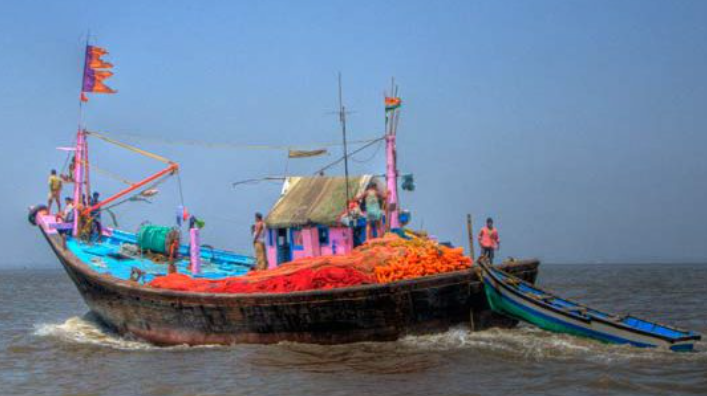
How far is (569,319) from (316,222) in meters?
6.15

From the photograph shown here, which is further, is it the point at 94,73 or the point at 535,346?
the point at 94,73

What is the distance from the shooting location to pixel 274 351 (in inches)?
542

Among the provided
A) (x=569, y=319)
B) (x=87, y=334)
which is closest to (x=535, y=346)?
(x=569, y=319)

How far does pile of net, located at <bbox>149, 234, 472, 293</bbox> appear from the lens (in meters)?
13.9

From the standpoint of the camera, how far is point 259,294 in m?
14.1

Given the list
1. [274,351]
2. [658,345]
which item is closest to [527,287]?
[658,345]

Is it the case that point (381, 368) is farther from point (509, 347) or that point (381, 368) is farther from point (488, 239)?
point (488, 239)

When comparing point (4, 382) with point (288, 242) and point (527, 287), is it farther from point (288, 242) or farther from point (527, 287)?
point (527, 287)

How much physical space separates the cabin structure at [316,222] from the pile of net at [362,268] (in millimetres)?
1702

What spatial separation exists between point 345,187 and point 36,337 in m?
8.43

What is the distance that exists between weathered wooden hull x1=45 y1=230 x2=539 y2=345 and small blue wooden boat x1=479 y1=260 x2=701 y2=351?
0.45 m

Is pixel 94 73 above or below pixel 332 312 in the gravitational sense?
above

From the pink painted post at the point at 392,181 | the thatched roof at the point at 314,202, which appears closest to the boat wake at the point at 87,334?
the thatched roof at the point at 314,202

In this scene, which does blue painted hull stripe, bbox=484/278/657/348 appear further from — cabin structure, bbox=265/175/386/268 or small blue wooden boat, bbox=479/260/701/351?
cabin structure, bbox=265/175/386/268
